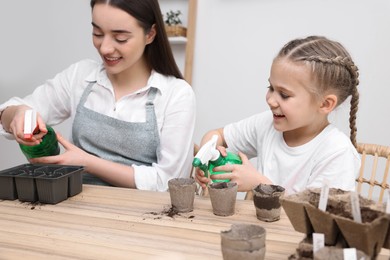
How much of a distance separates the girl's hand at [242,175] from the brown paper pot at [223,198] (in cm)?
6

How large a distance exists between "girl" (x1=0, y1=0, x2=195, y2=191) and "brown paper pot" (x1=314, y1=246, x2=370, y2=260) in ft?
2.72

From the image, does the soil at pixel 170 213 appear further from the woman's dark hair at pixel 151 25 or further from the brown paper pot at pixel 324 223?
the woman's dark hair at pixel 151 25

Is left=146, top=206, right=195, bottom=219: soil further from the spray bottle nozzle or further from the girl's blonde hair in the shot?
the girl's blonde hair

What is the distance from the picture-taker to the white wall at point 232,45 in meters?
2.16

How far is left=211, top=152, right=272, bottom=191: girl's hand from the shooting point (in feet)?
3.52

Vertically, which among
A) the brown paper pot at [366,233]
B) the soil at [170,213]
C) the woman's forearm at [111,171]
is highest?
the brown paper pot at [366,233]

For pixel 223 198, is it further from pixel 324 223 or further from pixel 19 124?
pixel 19 124

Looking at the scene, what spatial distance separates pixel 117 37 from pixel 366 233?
3.41 ft

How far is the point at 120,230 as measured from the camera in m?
0.90

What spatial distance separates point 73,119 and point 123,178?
36 cm

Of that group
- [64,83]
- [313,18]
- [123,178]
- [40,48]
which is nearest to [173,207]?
[123,178]

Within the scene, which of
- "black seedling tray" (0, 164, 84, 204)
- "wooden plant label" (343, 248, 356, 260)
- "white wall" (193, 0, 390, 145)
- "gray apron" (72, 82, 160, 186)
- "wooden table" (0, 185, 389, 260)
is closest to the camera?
"wooden plant label" (343, 248, 356, 260)

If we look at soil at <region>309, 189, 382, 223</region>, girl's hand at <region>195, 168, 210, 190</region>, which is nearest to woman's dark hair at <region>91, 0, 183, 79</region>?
girl's hand at <region>195, 168, 210, 190</region>

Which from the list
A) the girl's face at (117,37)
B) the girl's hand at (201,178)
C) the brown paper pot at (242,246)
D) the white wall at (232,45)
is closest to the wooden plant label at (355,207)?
the brown paper pot at (242,246)
